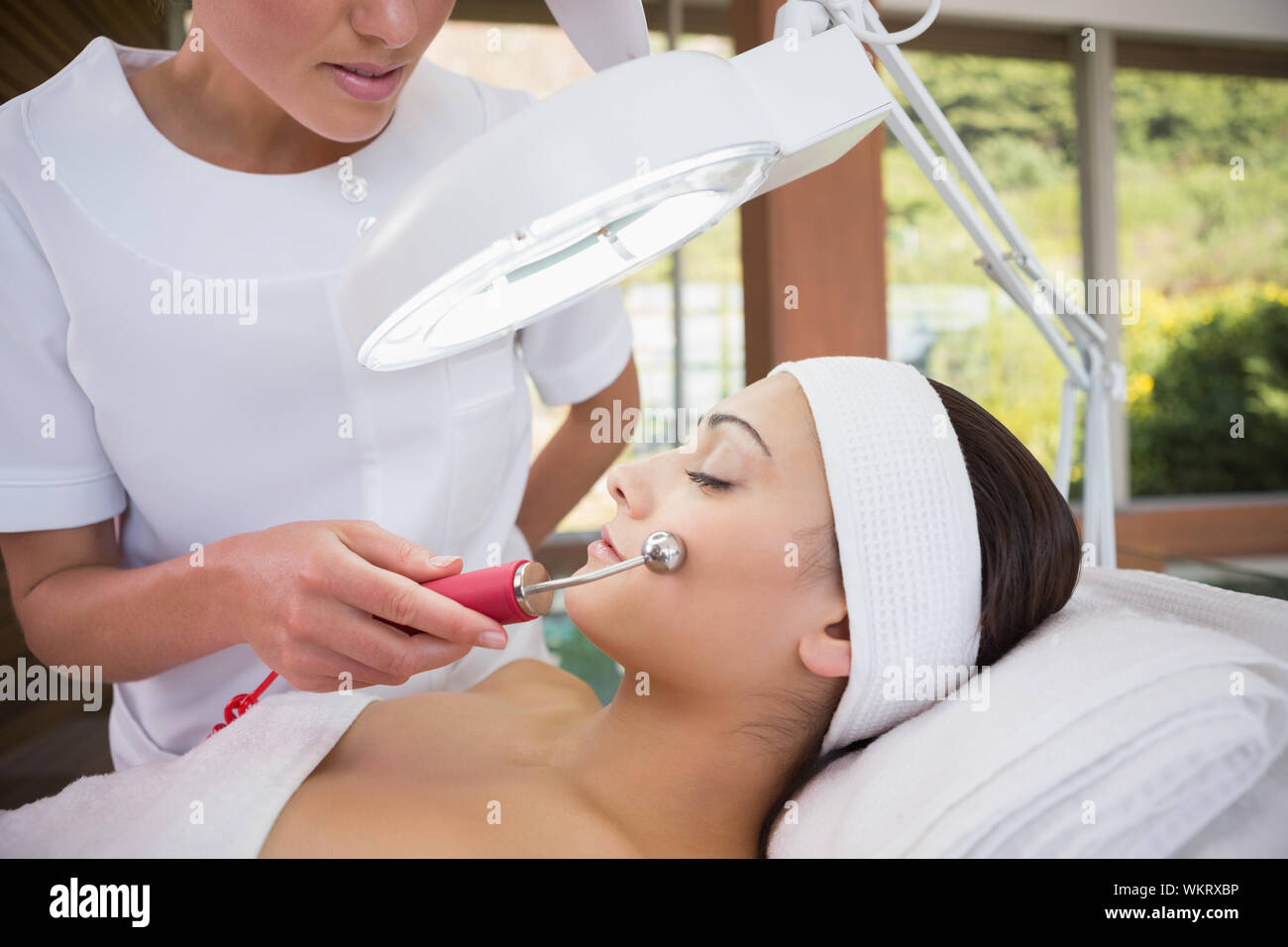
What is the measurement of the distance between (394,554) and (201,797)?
249 millimetres

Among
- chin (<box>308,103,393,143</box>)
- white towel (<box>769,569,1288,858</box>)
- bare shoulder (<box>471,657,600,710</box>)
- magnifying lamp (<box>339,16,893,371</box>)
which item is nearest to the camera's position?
magnifying lamp (<box>339,16,893,371</box>)

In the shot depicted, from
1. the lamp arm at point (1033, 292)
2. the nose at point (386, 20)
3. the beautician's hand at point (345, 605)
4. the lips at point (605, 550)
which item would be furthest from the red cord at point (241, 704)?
the lamp arm at point (1033, 292)

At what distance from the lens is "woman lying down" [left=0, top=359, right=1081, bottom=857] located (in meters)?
0.73

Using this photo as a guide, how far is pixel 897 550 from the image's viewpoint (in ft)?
2.40

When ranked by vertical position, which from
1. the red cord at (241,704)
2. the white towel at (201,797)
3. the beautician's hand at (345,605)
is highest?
the beautician's hand at (345,605)

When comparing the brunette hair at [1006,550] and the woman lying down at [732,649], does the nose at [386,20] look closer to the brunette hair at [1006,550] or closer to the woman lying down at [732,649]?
the woman lying down at [732,649]

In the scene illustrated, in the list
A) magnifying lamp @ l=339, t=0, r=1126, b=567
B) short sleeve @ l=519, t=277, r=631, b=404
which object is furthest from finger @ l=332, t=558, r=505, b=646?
short sleeve @ l=519, t=277, r=631, b=404

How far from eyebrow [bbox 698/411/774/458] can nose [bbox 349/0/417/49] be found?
365 millimetres

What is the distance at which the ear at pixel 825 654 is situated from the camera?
29.5 inches

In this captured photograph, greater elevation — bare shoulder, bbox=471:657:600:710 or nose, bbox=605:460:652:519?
nose, bbox=605:460:652:519

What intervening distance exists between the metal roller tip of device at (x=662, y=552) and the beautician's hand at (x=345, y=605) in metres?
0.14

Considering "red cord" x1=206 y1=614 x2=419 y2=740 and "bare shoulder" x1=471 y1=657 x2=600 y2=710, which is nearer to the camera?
"red cord" x1=206 y1=614 x2=419 y2=740

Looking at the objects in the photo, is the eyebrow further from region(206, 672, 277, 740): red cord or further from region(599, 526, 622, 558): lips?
region(206, 672, 277, 740): red cord
